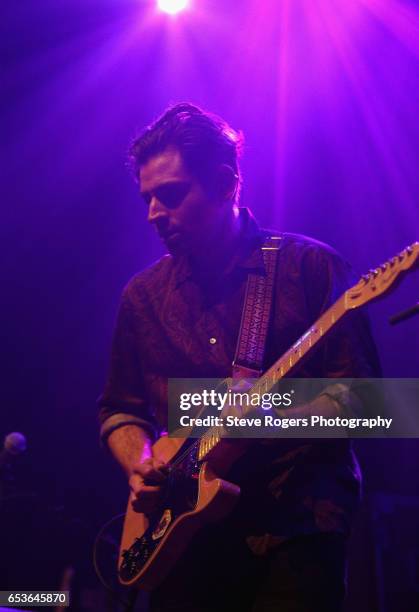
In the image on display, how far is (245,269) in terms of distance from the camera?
7.80 ft

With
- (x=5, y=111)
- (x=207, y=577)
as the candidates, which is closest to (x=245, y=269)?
(x=207, y=577)

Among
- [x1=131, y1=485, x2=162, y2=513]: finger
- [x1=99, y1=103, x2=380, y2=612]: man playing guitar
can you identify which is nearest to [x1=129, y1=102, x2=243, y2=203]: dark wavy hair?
[x1=99, y1=103, x2=380, y2=612]: man playing guitar

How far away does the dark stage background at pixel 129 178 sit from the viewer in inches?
160

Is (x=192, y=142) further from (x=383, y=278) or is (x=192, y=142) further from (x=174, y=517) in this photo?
(x=174, y=517)

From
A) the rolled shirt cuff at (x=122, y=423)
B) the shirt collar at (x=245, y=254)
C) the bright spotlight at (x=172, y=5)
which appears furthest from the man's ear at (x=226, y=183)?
the bright spotlight at (x=172, y=5)

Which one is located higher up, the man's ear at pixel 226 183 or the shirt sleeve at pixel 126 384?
the man's ear at pixel 226 183

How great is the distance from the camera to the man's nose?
2387mm

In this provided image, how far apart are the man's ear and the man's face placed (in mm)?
66

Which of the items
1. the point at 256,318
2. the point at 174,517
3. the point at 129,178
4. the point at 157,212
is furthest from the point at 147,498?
the point at 129,178

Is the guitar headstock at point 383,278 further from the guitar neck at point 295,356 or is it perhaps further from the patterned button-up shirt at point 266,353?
the patterned button-up shirt at point 266,353

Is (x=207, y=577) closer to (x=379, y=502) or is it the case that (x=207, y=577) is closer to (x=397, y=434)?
(x=397, y=434)

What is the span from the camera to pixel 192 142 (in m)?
2.53

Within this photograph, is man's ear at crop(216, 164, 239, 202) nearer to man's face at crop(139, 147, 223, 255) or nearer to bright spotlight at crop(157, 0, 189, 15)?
man's face at crop(139, 147, 223, 255)

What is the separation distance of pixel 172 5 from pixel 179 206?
2478 millimetres
